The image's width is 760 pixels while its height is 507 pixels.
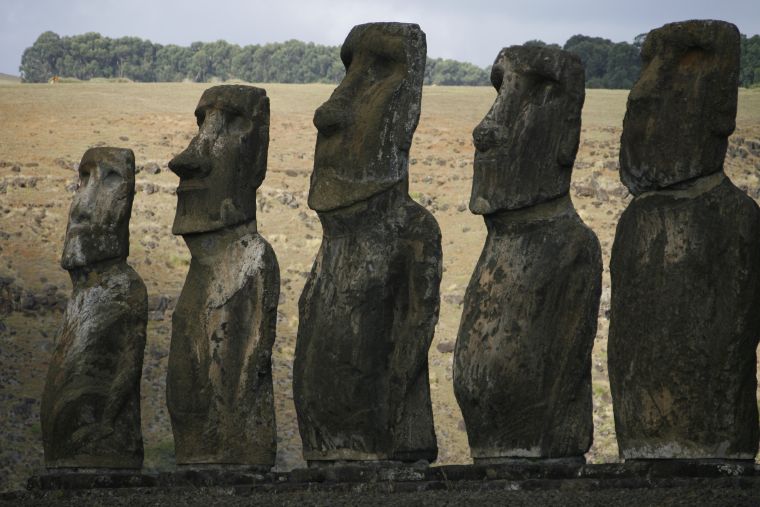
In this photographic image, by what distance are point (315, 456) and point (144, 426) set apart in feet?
42.4

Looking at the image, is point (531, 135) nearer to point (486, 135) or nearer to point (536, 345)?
point (486, 135)

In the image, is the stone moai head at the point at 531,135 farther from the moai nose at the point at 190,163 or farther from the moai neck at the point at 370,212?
the moai nose at the point at 190,163

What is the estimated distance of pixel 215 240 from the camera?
16312mm

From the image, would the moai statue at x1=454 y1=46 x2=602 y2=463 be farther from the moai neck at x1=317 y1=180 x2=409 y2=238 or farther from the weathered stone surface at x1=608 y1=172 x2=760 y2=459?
the moai neck at x1=317 y1=180 x2=409 y2=238

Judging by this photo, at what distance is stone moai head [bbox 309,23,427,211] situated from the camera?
1517 cm

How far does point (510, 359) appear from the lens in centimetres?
1428

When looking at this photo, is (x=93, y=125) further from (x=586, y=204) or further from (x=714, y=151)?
(x=714, y=151)

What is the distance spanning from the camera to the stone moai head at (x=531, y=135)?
14.5 metres

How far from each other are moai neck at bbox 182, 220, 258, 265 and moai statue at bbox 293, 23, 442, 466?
1136 mm

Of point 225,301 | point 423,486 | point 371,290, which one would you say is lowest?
point 423,486

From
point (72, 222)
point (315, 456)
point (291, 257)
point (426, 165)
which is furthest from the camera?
point (426, 165)

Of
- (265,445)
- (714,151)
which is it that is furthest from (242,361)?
(714,151)

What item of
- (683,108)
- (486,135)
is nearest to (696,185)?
(683,108)

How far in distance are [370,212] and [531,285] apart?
5.45 feet
